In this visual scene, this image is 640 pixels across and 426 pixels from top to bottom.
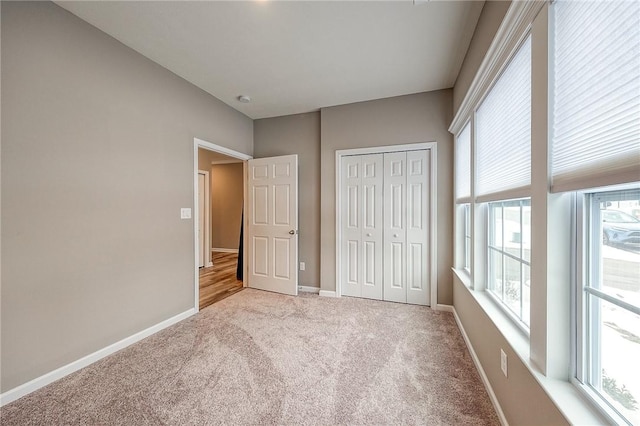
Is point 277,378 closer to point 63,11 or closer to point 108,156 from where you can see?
point 108,156

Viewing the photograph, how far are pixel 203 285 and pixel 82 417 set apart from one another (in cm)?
260

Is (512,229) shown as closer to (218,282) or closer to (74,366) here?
(74,366)

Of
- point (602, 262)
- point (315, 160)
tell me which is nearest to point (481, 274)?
point (602, 262)

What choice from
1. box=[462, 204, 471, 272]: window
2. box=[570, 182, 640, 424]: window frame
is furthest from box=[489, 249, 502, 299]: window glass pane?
box=[570, 182, 640, 424]: window frame

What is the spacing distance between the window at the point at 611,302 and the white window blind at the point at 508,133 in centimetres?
41

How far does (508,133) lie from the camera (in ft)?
4.77

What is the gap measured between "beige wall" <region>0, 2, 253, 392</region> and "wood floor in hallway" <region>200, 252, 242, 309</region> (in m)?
0.72

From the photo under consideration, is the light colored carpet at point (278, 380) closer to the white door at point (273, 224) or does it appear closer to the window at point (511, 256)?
the window at point (511, 256)

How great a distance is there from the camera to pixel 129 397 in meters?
1.58

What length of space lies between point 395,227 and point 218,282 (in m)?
3.05

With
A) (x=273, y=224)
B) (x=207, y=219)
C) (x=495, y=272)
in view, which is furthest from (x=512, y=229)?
(x=207, y=219)

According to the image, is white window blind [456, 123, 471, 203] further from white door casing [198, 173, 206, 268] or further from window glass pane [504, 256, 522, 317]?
white door casing [198, 173, 206, 268]

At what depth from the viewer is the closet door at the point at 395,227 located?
10.4 ft

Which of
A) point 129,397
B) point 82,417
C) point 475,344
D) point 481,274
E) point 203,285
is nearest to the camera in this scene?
point 82,417
